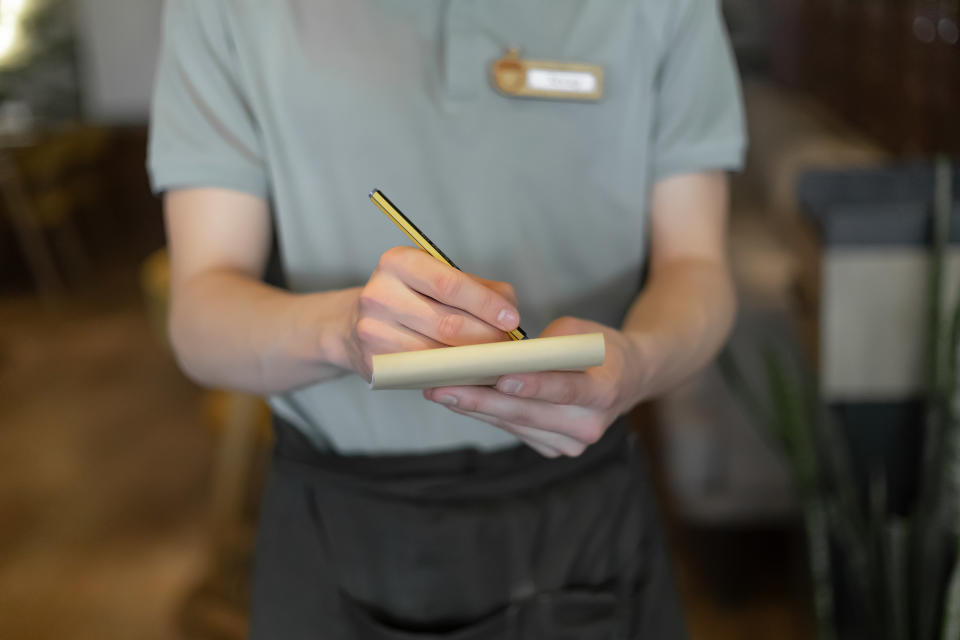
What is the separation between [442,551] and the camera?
79cm

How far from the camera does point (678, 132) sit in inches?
32.7

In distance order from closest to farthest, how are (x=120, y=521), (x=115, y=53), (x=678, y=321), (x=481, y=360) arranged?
(x=481, y=360)
(x=678, y=321)
(x=120, y=521)
(x=115, y=53)

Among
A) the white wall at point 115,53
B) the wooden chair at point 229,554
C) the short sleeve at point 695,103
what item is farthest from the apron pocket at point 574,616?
the white wall at point 115,53

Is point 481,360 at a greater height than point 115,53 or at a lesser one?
lesser

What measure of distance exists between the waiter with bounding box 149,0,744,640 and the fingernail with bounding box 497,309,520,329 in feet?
0.67

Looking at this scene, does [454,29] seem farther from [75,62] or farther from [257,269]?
[75,62]

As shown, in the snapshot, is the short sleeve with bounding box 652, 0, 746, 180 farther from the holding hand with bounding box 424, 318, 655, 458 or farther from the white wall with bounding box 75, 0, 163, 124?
the white wall with bounding box 75, 0, 163, 124

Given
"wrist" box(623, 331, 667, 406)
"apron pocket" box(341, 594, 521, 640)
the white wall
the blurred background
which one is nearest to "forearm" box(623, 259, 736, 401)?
"wrist" box(623, 331, 667, 406)

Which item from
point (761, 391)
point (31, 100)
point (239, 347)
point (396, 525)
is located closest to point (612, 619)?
point (396, 525)

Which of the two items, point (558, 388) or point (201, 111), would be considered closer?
point (558, 388)

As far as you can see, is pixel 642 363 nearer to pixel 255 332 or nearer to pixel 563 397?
pixel 563 397

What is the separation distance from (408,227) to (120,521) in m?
2.67

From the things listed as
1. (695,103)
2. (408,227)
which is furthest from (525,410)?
(695,103)

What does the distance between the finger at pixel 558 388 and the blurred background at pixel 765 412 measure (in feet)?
2.67
